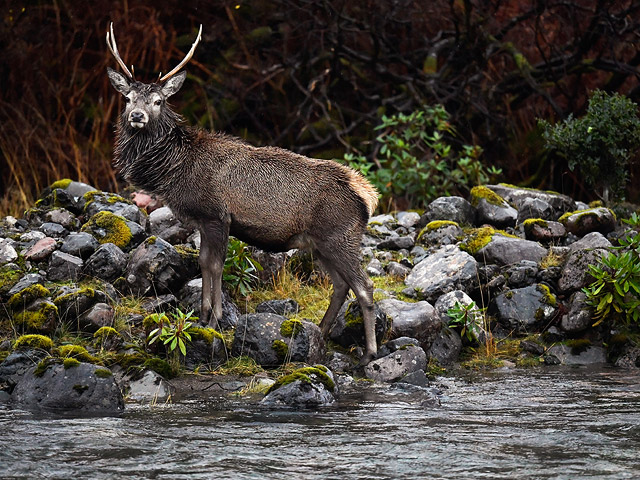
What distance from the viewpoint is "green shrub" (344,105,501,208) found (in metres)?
13.3

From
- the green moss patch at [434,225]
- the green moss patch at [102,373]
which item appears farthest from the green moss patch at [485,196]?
the green moss patch at [102,373]

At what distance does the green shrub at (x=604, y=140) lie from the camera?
484 inches

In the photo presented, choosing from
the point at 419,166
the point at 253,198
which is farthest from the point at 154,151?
the point at 419,166

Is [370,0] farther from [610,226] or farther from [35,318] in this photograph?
[35,318]

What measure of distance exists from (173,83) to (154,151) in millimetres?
672

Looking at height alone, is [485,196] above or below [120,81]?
below

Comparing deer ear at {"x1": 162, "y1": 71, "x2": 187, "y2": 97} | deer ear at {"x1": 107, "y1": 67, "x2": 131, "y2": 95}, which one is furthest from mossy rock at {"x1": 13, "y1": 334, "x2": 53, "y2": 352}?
deer ear at {"x1": 162, "y1": 71, "x2": 187, "y2": 97}

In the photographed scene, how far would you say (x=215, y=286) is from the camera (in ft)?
29.3

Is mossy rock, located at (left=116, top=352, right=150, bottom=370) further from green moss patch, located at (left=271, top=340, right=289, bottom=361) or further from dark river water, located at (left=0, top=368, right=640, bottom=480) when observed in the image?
green moss patch, located at (left=271, top=340, right=289, bottom=361)

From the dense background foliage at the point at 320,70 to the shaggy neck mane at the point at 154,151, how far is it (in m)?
4.58

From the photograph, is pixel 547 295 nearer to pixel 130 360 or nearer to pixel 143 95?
pixel 130 360

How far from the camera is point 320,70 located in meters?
15.7

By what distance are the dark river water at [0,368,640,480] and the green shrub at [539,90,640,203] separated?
16.8ft

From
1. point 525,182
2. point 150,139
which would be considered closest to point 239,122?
point 525,182
